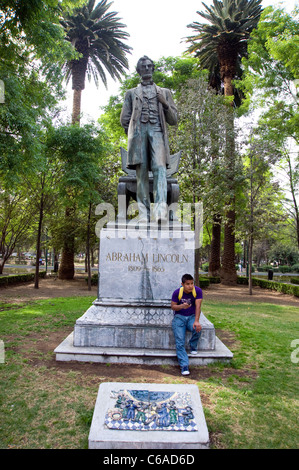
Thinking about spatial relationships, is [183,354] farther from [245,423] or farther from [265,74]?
[265,74]

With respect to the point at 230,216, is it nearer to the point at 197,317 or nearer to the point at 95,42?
the point at 95,42

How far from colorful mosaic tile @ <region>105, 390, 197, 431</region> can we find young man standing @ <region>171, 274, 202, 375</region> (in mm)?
1390

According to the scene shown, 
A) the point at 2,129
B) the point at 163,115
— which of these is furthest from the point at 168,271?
the point at 2,129

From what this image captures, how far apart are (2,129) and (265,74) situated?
48.2ft

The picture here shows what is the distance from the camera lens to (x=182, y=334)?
4.49m

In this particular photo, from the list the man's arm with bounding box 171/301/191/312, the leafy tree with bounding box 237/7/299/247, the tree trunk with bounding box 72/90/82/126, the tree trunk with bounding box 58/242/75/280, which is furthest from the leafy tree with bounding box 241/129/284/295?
the man's arm with bounding box 171/301/191/312

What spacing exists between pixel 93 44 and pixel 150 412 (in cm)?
2712

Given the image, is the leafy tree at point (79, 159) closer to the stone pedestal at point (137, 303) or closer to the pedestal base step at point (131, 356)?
the stone pedestal at point (137, 303)

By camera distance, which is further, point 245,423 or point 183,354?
point 183,354

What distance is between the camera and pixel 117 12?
24.8m

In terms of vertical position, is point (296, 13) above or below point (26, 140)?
above

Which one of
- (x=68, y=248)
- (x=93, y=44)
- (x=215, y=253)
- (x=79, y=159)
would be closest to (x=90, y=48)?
(x=93, y=44)

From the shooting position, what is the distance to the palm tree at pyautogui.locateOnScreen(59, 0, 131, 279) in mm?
23297

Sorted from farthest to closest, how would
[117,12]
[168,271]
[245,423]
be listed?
[117,12], [168,271], [245,423]
